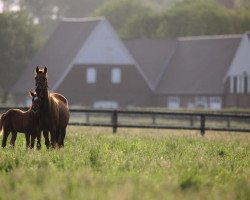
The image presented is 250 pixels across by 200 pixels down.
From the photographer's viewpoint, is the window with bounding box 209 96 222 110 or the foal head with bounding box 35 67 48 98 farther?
the window with bounding box 209 96 222 110

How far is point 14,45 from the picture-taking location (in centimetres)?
7062

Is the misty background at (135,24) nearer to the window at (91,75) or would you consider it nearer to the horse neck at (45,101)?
the window at (91,75)

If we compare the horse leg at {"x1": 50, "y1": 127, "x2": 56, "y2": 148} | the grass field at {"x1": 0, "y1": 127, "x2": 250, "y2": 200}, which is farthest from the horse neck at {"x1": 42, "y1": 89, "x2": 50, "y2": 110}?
the grass field at {"x1": 0, "y1": 127, "x2": 250, "y2": 200}

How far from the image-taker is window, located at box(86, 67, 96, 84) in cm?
6850

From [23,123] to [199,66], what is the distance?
50.6m

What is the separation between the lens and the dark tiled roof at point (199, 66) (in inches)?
2608

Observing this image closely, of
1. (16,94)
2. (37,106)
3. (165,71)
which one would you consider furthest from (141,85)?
(37,106)

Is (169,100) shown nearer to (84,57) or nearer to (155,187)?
(84,57)

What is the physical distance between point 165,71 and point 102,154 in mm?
53237

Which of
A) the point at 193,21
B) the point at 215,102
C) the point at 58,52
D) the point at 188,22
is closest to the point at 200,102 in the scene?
the point at 215,102

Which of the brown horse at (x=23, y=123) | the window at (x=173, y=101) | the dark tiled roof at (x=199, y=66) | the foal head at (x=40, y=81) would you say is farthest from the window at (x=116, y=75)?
the foal head at (x=40, y=81)

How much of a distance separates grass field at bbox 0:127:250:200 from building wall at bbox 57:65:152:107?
49724mm

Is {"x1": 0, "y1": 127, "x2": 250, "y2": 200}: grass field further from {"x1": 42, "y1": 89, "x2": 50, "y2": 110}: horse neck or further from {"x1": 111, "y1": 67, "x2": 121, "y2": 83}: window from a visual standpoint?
{"x1": 111, "y1": 67, "x2": 121, "y2": 83}: window

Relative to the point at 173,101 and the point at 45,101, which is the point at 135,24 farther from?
the point at 45,101
